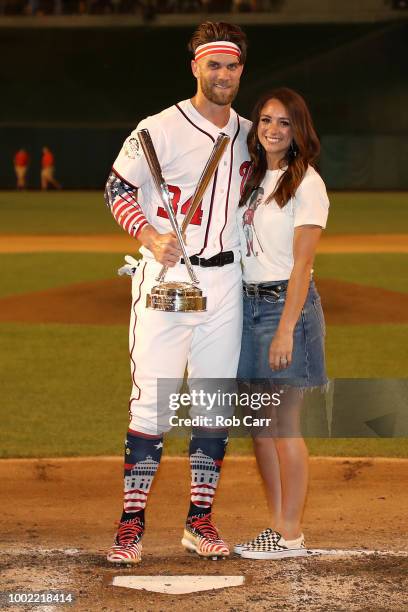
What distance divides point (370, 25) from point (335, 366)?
41025 millimetres

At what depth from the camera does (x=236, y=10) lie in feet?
166

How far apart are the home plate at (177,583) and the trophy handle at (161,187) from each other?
1.27 metres

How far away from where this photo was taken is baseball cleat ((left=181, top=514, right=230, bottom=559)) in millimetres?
5418

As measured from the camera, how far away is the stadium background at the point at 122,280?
237 inches

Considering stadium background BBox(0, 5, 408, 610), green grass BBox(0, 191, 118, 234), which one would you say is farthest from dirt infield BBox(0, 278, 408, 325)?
green grass BBox(0, 191, 118, 234)

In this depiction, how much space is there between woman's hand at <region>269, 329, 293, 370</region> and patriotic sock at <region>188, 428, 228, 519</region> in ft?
1.57

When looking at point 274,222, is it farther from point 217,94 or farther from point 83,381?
point 83,381

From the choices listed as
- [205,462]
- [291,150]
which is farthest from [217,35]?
[205,462]

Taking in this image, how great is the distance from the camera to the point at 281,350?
Answer: 5191 millimetres

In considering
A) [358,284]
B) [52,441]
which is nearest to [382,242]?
[358,284]

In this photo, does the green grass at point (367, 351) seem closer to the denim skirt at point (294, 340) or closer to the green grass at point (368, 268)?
the green grass at point (368, 268)

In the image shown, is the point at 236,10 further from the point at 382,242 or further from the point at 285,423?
the point at 285,423

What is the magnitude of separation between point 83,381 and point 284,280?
213 inches

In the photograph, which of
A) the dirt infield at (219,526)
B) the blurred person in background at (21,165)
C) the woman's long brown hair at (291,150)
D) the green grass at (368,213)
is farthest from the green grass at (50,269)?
the blurred person in background at (21,165)
